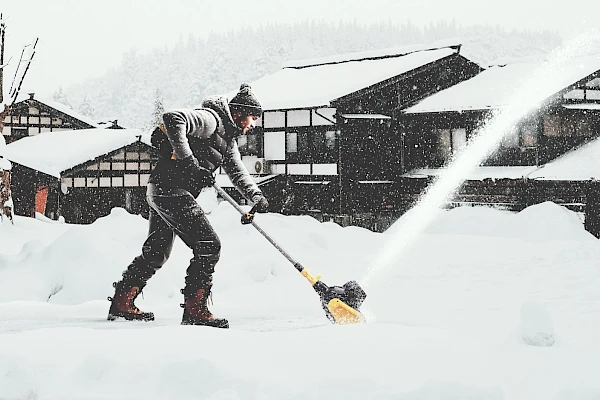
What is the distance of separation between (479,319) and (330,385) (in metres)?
4.73

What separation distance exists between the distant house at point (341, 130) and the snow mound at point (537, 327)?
18767 mm

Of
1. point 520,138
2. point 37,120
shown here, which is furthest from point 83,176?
point 520,138

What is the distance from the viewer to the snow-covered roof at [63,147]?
2764 cm

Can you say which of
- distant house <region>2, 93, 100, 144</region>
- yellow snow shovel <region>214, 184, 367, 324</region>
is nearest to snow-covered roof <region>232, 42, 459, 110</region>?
distant house <region>2, 93, 100, 144</region>

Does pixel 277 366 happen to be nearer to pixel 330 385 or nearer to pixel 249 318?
pixel 330 385

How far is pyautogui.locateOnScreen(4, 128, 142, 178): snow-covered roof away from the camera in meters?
27.6

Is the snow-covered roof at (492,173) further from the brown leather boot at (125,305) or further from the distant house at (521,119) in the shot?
the brown leather boot at (125,305)

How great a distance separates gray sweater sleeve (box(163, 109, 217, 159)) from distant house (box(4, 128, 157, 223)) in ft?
77.1

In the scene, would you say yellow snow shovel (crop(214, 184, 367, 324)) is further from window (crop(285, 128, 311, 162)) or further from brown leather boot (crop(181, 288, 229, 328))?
window (crop(285, 128, 311, 162))

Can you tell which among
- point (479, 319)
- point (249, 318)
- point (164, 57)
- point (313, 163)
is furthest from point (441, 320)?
point (164, 57)

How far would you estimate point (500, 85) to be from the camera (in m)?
24.1

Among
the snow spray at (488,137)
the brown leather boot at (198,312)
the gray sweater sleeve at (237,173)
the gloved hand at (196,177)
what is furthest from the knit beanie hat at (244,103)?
the snow spray at (488,137)

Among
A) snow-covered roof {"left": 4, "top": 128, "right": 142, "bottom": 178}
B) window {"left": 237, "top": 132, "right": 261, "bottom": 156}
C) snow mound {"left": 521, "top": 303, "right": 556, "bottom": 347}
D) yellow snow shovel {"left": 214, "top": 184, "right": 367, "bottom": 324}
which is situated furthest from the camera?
snow-covered roof {"left": 4, "top": 128, "right": 142, "bottom": 178}

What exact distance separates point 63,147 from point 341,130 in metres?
13.0
